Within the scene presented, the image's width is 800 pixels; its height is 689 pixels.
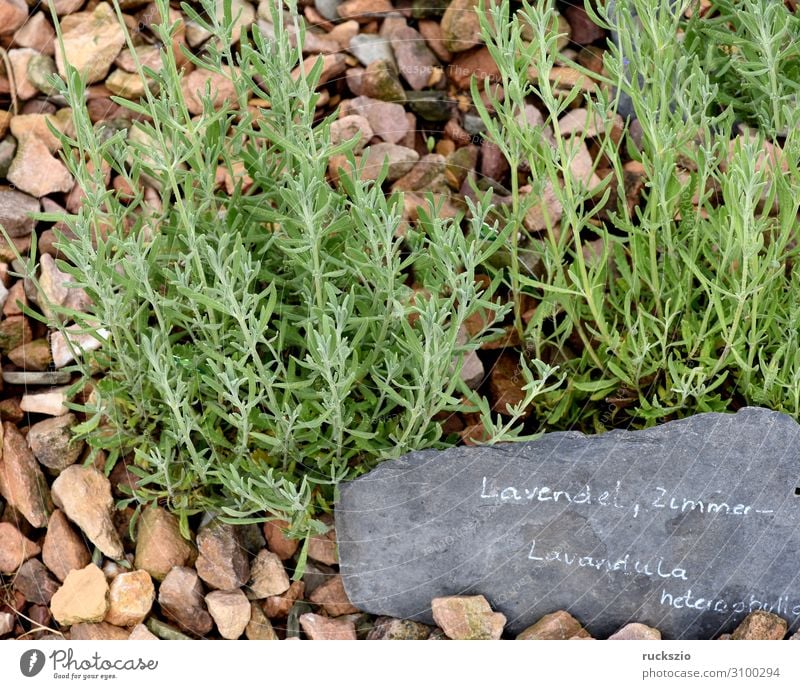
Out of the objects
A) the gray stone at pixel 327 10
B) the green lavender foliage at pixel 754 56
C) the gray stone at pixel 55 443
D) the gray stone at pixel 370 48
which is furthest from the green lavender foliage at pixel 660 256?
the gray stone at pixel 55 443

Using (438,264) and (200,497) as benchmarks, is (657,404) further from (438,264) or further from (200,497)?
(200,497)

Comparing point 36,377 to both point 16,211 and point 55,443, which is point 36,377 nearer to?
point 55,443

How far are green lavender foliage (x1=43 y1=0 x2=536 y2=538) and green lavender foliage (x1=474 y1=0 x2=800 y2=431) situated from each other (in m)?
0.13

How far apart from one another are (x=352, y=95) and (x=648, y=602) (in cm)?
85

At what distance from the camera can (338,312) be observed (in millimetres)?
1186

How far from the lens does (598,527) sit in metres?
1.35

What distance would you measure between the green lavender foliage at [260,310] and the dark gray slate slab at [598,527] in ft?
0.19

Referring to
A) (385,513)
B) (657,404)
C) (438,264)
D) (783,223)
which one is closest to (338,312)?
(438,264)

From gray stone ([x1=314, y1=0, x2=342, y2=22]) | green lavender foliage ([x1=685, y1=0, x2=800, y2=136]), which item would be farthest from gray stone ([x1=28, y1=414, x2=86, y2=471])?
green lavender foliage ([x1=685, y1=0, x2=800, y2=136])

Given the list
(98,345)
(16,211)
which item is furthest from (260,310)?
(16,211)
